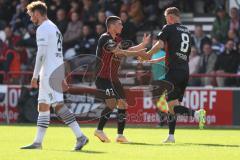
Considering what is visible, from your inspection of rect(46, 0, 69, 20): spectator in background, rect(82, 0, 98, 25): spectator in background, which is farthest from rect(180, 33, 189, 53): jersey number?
rect(46, 0, 69, 20): spectator in background

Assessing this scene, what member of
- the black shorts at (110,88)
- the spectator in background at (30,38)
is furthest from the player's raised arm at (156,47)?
the spectator in background at (30,38)

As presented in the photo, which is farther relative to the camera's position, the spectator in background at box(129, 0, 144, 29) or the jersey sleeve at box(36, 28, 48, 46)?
the spectator in background at box(129, 0, 144, 29)

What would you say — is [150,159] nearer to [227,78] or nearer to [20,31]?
[227,78]

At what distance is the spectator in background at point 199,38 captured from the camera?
25.0 metres

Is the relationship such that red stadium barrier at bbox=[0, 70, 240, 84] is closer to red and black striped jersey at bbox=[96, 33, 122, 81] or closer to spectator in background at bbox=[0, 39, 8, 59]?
spectator in background at bbox=[0, 39, 8, 59]

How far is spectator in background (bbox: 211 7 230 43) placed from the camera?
25.4 m

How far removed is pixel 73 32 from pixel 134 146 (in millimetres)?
11768

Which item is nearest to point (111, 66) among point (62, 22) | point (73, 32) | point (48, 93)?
point (48, 93)

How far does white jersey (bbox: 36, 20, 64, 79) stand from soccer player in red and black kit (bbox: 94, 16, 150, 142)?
2350 mm

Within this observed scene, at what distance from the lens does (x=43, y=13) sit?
47.0 feet

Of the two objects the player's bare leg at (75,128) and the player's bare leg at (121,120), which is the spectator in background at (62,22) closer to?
the player's bare leg at (121,120)

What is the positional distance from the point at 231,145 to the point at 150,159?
3.50 m

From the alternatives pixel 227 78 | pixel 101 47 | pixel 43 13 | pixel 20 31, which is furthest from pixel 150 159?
pixel 20 31

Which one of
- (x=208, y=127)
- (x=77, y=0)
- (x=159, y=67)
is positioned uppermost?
(x=77, y=0)
